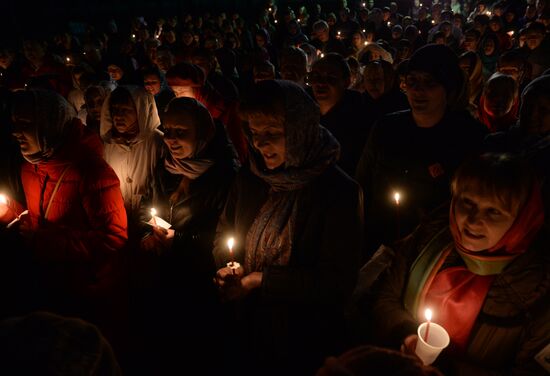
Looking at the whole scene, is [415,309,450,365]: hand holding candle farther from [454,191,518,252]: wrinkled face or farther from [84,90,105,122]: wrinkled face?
[84,90,105,122]: wrinkled face

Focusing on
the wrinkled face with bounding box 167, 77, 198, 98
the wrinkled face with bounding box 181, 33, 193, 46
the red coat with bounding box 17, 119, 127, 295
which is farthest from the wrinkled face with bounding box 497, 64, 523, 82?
the wrinkled face with bounding box 181, 33, 193, 46

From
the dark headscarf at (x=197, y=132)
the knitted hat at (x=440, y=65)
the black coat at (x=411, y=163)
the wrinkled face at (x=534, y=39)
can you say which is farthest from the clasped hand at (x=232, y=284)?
the wrinkled face at (x=534, y=39)

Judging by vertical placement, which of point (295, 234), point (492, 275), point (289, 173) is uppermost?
point (289, 173)

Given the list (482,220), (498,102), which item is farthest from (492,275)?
(498,102)

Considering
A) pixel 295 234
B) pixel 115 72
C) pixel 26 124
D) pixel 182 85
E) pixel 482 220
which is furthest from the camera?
pixel 115 72

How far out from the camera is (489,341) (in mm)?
1724

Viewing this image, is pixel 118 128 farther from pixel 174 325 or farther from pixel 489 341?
pixel 489 341

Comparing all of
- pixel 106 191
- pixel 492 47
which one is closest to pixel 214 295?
pixel 106 191

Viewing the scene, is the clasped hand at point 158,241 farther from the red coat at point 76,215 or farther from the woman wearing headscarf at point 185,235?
the red coat at point 76,215

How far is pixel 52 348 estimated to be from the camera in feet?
2.77

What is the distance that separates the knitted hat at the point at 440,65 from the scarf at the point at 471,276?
1.60 meters

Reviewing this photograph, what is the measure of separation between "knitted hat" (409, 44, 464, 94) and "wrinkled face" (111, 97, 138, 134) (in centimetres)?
256

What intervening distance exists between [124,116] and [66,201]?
1.10 metres

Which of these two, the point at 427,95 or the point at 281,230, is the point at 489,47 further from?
the point at 281,230
